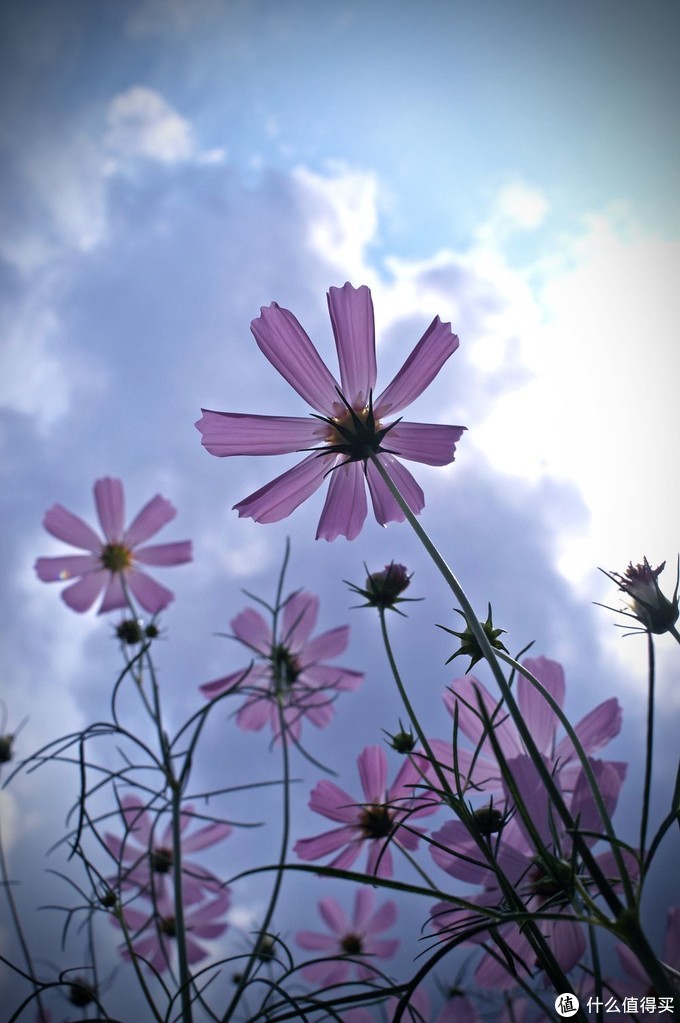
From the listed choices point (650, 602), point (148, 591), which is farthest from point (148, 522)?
point (650, 602)

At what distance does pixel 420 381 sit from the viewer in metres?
0.61

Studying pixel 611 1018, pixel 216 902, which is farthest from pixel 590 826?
pixel 216 902

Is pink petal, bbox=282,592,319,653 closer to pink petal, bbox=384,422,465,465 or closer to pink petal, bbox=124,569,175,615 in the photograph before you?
pink petal, bbox=124,569,175,615

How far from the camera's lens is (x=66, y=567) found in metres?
1.51

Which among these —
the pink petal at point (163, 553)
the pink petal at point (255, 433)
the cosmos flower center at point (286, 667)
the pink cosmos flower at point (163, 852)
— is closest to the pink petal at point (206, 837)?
the pink cosmos flower at point (163, 852)

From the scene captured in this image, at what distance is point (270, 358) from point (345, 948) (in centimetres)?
152

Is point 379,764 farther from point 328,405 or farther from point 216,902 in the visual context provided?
point 216,902

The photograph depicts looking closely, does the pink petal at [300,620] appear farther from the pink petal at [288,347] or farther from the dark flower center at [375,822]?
the pink petal at [288,347]

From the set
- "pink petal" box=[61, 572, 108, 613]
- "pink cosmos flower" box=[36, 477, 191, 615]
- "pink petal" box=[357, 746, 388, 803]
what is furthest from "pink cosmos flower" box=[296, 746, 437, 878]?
"pink petal" box=[61, 572, 108, 613]

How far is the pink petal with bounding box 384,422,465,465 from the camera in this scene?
23.4 inches

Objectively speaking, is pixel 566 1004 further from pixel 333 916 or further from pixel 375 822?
pixel 333 916

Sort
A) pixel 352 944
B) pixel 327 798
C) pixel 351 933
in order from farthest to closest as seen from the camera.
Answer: pixel 351 933, pixel 352 944, pixel 327 798

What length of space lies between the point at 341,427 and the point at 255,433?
9cm

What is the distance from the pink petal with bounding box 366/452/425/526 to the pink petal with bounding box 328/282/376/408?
8 cm
